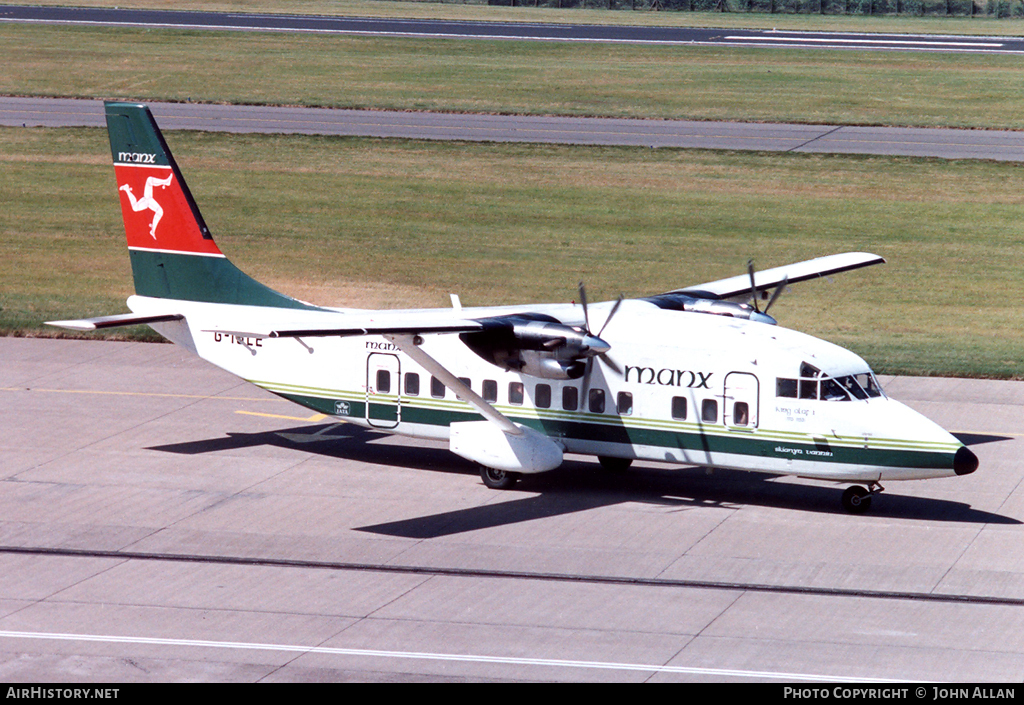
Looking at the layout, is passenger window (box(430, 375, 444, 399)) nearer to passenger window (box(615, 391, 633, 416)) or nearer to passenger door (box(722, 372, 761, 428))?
passenger window (box(615, 391, 633, 416))

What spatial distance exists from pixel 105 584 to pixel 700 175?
41.2m

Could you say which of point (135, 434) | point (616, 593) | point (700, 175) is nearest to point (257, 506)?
point (135, 434)

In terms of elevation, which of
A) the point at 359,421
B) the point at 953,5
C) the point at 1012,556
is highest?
the point at 953,5

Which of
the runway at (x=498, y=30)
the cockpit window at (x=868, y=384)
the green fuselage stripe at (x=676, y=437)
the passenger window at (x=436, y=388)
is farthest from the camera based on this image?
the runway at (x=498, y=30)

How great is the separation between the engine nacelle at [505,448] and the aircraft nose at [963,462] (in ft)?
23.0

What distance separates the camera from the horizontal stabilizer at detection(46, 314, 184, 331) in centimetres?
2486

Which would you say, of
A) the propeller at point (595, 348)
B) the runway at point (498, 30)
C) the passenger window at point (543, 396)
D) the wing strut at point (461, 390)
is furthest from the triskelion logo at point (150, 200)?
the runway at point (498, 30)

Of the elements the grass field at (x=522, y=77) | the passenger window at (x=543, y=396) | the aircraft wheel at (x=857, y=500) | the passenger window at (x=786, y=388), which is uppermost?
the grass field at (x=522, y=77)

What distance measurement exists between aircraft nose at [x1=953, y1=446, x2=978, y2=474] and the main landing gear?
165 centimetres

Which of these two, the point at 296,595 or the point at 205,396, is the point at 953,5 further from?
the point at 296,595

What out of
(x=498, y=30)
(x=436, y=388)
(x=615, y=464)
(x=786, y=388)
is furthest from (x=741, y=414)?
(x=498, y=30)

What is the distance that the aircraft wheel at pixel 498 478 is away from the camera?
85.9ft

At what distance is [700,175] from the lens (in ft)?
191

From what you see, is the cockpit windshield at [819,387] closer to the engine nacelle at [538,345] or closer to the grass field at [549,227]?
the engine nacelle at [538,345]
